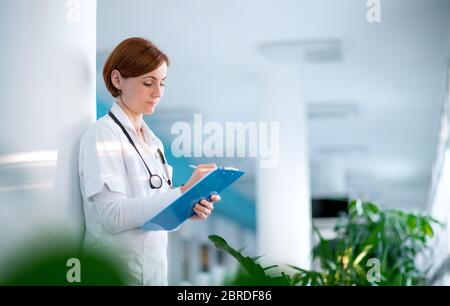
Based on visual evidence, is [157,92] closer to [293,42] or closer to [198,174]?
[198,174]

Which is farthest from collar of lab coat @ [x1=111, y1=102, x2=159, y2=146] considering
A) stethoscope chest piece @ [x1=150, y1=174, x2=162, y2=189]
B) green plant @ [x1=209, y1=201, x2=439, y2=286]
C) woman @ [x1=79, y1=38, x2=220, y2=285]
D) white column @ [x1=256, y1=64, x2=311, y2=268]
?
green plant @ [x1=209, y1=201, x2=439, y2=286]

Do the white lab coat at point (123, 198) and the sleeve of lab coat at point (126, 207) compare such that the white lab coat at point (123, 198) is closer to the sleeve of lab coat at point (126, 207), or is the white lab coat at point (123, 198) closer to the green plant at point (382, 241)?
the sleeve of lab coat at point (126, 207)

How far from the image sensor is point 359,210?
3525 mm

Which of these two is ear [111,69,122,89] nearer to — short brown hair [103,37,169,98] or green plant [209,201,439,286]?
A: short brown hair [103,37,169,98]

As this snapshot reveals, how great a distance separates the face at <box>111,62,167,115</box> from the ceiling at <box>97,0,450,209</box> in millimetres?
34

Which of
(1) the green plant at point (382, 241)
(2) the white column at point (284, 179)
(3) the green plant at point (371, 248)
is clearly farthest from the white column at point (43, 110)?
(1) the green plant at point (382, 241)

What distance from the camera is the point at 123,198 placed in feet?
5.91

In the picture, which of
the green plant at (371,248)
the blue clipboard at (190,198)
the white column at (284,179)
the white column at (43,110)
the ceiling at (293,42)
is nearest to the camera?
the blue clipboard at (190,198)

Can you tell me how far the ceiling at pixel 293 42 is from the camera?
2.02m

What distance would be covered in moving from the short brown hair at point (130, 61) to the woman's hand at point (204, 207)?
0.42m
